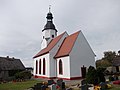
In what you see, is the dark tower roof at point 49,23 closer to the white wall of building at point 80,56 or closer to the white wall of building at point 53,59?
the white wall of building at point 53,59

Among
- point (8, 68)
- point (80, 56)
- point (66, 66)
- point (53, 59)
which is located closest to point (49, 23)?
point (53, 59)

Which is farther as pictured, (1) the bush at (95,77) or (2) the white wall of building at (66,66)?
(2) the white wall of building at (66,66)

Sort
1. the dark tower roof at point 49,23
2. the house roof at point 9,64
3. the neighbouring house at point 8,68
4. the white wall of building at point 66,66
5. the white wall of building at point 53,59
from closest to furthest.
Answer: the white wall of building at point 66,66 → the white wall of building at point 53,59 → the neighbouring house at point 8,68 → the house roof at point 9,64 → the dark tower roof at point 49,23

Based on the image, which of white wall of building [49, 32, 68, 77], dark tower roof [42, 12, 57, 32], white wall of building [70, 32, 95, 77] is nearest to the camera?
white wall of building [70, 32, 95, 77]

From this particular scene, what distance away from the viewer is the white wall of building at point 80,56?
25.5 m

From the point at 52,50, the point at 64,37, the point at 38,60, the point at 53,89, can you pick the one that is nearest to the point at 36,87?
the point at 53,89

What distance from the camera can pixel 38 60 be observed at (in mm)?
37906

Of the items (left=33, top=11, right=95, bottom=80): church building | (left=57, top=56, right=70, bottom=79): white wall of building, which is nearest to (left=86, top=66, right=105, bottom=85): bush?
(left=33, top=11, right=95, bottom=80): church building

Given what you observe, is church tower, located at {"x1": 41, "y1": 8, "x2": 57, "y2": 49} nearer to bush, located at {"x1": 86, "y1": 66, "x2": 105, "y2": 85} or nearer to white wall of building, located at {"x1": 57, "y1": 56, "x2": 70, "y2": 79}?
white wall of building, located at {"x1": 57, "y1": 56, "x2": 70, "y2": 79}

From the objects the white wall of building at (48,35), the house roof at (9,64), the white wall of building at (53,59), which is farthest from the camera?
the white wall of building at (48,35)

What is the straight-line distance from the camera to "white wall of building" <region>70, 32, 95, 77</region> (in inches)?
1006

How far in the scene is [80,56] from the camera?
1036 inches

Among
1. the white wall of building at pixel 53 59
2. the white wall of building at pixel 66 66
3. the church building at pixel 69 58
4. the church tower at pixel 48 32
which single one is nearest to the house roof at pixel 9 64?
the church tower at pixel 48 32

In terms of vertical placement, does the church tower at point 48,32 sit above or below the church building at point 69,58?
above
